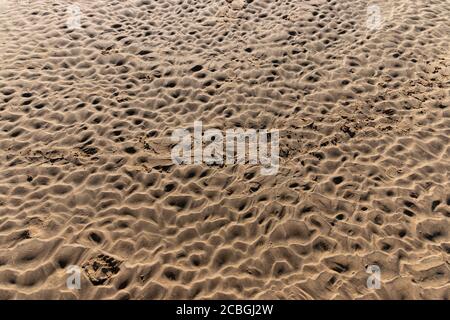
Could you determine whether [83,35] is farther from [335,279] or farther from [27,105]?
[335,279]

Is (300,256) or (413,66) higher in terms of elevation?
(413,66)

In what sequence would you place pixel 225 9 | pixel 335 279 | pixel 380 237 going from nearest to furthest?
pixel 335 279
pixel 380 237
pixel 225 9

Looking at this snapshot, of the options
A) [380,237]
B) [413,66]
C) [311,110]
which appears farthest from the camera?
[413,66]

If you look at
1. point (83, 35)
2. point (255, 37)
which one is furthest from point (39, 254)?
point (255, 37)

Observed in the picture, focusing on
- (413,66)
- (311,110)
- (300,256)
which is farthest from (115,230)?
(413,66)

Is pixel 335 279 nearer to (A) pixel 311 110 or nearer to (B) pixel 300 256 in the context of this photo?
(B) pixel 300 256

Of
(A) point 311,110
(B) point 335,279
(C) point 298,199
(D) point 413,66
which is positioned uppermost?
(D) point 413,66

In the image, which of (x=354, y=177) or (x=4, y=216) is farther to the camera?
(x=354, y=177)
